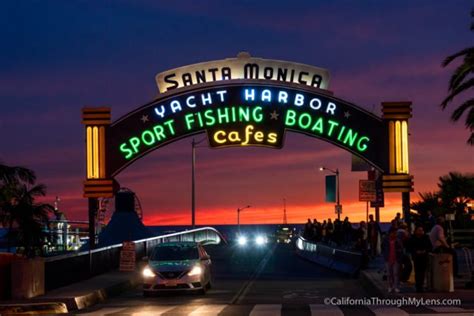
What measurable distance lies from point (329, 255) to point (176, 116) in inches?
486

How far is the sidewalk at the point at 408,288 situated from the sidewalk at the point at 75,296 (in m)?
8.00

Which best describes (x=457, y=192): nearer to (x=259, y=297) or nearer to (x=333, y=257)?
(x=333, y=257)

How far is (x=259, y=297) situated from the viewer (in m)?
26.0

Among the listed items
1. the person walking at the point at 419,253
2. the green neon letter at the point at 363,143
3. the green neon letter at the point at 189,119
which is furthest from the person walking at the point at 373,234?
the person walking at the point at 419,253

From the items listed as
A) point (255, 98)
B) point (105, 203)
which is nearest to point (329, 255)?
point (255, 98)

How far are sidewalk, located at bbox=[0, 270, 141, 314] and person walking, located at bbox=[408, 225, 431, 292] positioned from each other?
352 inches

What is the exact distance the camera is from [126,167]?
117 ft

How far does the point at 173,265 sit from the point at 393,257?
6.67 metres

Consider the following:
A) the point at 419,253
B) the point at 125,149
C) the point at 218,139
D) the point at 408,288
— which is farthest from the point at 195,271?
the point at 125,149

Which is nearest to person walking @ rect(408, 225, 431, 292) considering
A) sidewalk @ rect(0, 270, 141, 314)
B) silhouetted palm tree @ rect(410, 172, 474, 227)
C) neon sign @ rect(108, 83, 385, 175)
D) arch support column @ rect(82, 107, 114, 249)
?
sidewalk @ rect(0, 270, 141, 314)

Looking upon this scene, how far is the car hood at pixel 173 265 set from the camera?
2758 cm

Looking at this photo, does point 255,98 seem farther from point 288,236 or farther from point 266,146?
point 288,236

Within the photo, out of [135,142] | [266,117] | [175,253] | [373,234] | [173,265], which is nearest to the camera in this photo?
[173,265]

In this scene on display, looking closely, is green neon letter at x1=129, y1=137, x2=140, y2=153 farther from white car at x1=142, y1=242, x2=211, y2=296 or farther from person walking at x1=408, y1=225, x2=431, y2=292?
person walking at x1=408, y1=225, x2=431, y2=292
